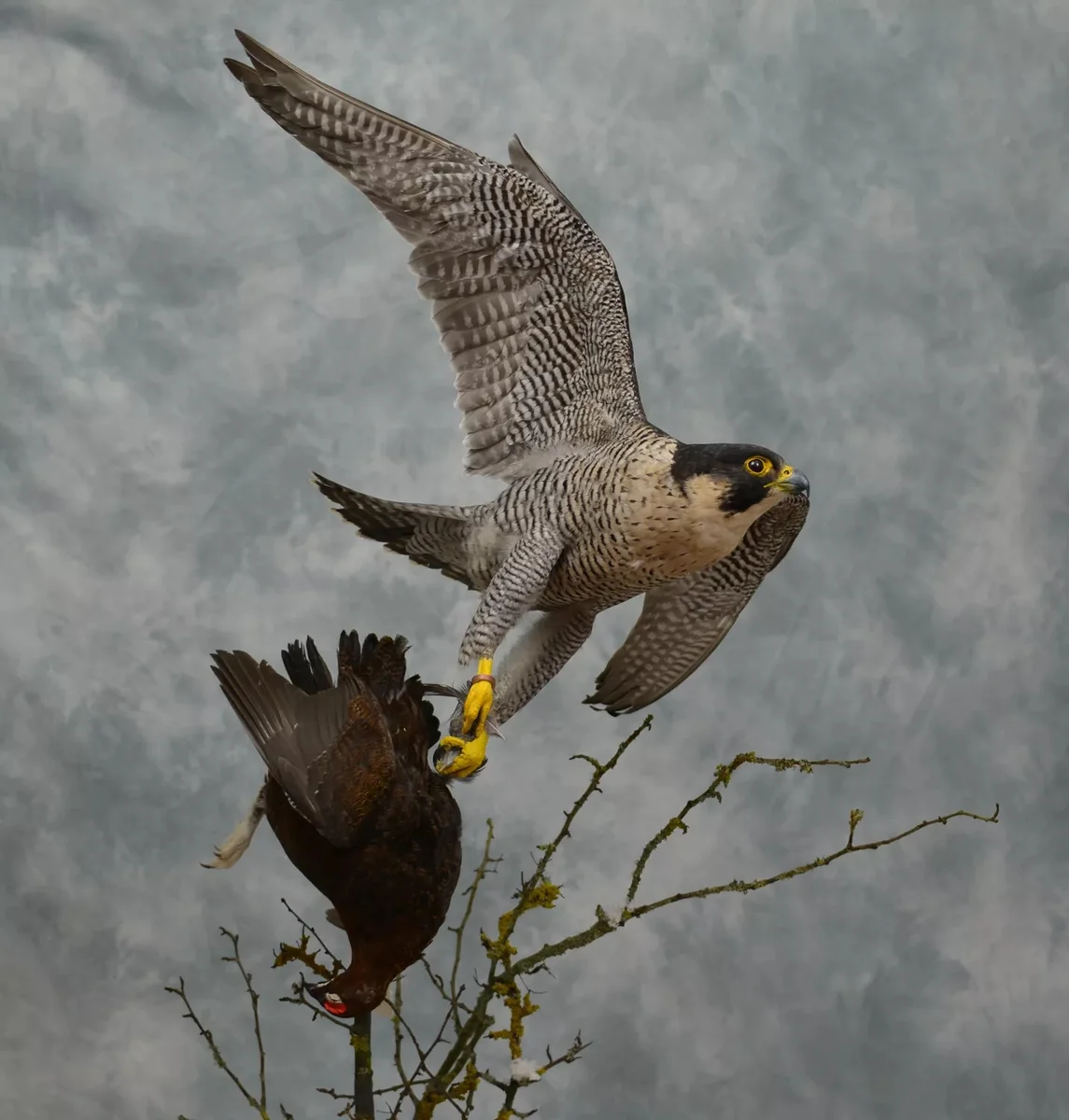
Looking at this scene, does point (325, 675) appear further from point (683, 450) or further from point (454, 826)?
point (683, 450)

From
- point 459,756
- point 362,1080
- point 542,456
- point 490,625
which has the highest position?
point 542,456

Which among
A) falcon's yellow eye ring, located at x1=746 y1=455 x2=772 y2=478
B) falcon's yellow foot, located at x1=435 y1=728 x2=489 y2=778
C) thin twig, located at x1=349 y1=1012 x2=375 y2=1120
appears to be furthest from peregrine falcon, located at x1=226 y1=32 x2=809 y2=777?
thin twig, located at x1=349 y1=1012 x2=375 y2=1120

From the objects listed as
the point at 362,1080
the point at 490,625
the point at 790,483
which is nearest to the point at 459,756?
the point at 490,625

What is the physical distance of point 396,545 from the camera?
3.16m

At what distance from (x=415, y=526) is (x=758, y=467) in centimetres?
80

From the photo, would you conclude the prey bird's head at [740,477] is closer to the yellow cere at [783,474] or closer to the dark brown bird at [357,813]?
the yellow cere at [783,474]

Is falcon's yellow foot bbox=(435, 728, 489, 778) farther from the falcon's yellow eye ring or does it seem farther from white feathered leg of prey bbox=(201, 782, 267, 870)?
the falcon's yellow eye ring

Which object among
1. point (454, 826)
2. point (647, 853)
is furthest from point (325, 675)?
point (647, 853)

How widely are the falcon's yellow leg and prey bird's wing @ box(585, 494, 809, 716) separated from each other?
0.61m

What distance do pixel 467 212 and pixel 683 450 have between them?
704mm

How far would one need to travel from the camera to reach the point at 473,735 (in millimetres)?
2623

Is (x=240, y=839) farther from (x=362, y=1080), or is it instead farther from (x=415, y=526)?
(x=415, y=526)

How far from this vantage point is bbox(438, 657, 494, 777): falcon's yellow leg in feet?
8.50

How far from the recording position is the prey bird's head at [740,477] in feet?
8.81
